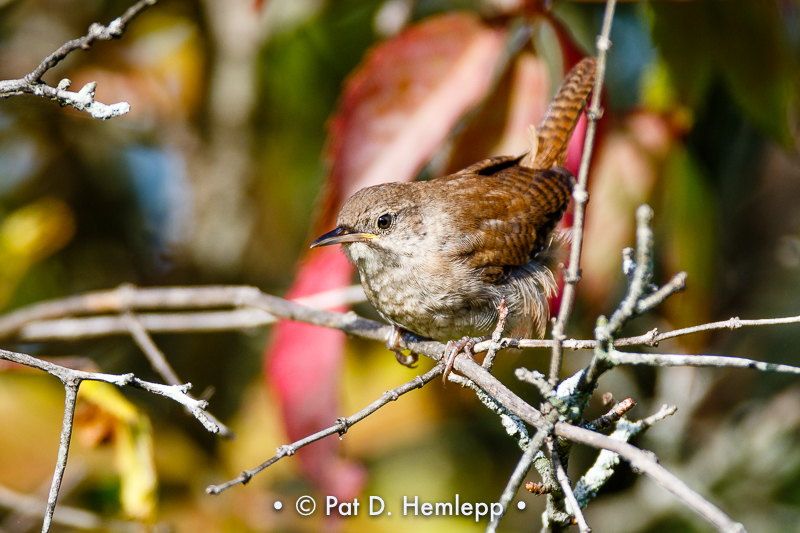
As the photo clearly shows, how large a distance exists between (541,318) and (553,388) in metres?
1.18

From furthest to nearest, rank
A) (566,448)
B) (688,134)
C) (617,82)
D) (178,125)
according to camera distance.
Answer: (617,82)
(178,125)
(688,134)
(566,448)

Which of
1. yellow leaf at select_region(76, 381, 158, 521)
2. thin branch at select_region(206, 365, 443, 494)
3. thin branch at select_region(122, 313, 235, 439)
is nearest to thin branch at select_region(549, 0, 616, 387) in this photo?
thin branch at select_region(206, 365, 443, 494)

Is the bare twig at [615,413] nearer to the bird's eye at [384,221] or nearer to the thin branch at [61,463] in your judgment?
the thin branch at [61,463]

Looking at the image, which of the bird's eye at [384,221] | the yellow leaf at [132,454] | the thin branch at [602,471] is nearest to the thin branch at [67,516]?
the yellow leaf at [132,454]

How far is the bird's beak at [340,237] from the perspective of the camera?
2.15 metres

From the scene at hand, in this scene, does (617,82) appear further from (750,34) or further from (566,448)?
(566,448)

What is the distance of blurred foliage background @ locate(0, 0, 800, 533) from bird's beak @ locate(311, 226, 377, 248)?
1.53 ft

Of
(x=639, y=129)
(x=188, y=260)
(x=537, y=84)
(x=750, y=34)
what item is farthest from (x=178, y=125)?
(x=750, y=34)

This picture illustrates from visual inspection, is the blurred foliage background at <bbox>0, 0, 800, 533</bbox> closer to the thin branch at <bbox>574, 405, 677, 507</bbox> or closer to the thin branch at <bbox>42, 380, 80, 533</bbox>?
the thin branch at <bbox>574, 405, 677, 507</bbox>

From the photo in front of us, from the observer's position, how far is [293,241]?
3.79 metres

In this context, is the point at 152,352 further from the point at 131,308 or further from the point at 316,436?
the point at 316,436

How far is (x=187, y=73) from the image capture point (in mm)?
3600

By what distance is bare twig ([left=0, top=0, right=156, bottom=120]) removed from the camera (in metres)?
1.16

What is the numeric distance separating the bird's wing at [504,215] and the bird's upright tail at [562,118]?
93 mm
